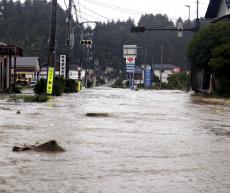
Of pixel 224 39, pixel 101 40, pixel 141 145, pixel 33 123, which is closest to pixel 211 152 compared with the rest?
pixel 141 145

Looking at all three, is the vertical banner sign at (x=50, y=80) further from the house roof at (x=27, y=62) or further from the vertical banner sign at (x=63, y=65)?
the house roof at (x=27, y=62)

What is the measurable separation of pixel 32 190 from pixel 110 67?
151 m

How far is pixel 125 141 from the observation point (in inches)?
509

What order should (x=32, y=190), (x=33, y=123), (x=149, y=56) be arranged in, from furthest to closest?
(x=149, y=56) < (x=33, y=123) < (x=32, y=190)

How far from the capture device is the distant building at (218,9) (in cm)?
5101

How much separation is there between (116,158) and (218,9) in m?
47.2

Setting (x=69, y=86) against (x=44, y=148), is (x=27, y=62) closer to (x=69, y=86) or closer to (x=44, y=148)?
(x=69, y=86)

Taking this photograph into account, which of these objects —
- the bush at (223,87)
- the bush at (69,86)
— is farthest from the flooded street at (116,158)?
the bush at (69,86)

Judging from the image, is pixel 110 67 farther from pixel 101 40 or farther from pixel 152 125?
Result: pixel 152 125

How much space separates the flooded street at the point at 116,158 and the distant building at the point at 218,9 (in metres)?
34.8

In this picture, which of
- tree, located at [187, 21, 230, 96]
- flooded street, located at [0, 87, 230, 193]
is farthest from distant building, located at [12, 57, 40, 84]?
flooded street, located at [0, 87, 230, 193]

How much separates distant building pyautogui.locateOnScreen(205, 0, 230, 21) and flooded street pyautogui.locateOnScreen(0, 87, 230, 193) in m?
34.8

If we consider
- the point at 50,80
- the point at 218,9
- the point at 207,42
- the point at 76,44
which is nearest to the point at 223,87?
the point at 207,42

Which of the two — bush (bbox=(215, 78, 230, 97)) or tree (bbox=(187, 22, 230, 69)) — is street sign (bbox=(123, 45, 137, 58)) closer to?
tree (bbox=(187, 22, 230, 69))
